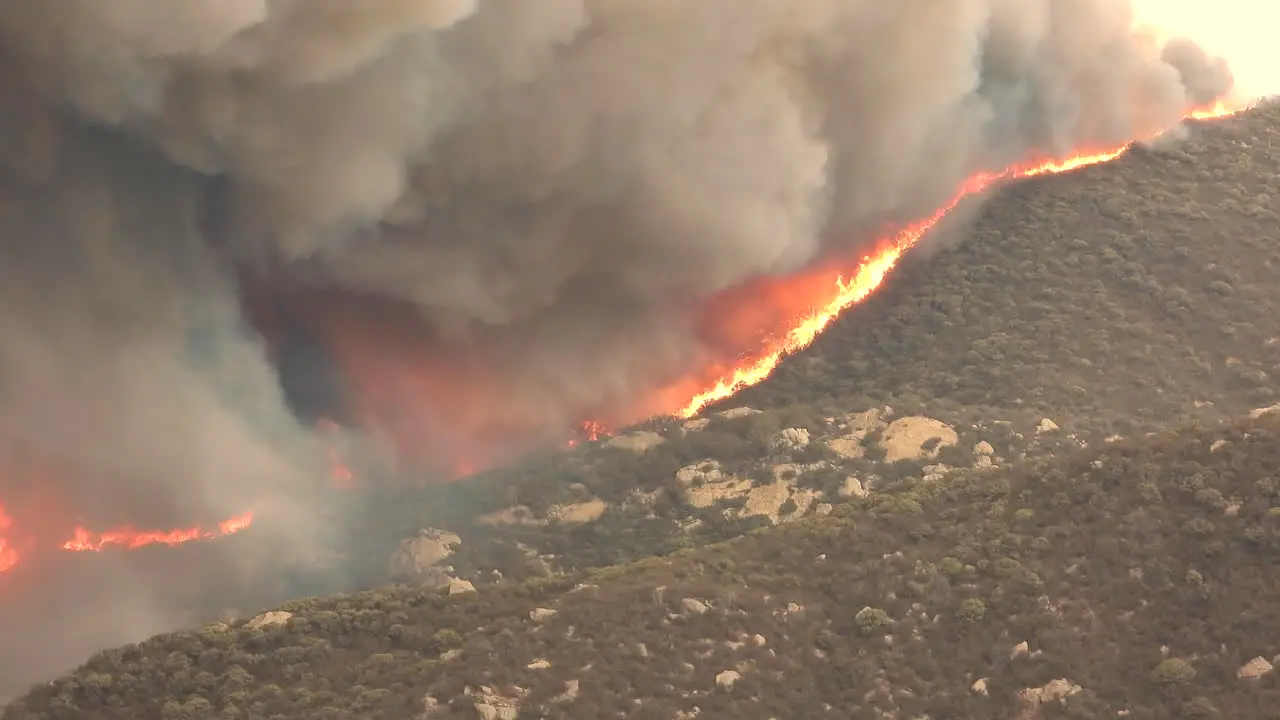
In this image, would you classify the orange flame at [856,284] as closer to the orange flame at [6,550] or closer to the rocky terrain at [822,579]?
the rocky terrain at [822,579]

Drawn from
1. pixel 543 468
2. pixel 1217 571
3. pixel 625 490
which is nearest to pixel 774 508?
pixel 625 490

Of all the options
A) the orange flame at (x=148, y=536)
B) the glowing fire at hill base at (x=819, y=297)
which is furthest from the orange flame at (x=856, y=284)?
the orange flame at (x=148, y=536)

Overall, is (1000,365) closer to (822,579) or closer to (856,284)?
(856,284)

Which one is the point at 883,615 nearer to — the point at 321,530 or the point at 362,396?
the point at 321,530

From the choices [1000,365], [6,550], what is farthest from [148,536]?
[1000,365]

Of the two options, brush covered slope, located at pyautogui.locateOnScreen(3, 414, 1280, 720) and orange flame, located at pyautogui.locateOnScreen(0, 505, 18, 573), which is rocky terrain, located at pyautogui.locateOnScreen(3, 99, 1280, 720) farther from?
orange flame, located at pyautogui.locateOnScreen(0, 505, 18, 573)

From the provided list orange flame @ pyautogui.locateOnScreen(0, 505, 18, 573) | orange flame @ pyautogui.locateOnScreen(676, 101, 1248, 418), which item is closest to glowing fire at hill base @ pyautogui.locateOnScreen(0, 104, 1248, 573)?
orange flame @ pyautogui.locateOnScreen(676, 101, 1248, 418)
